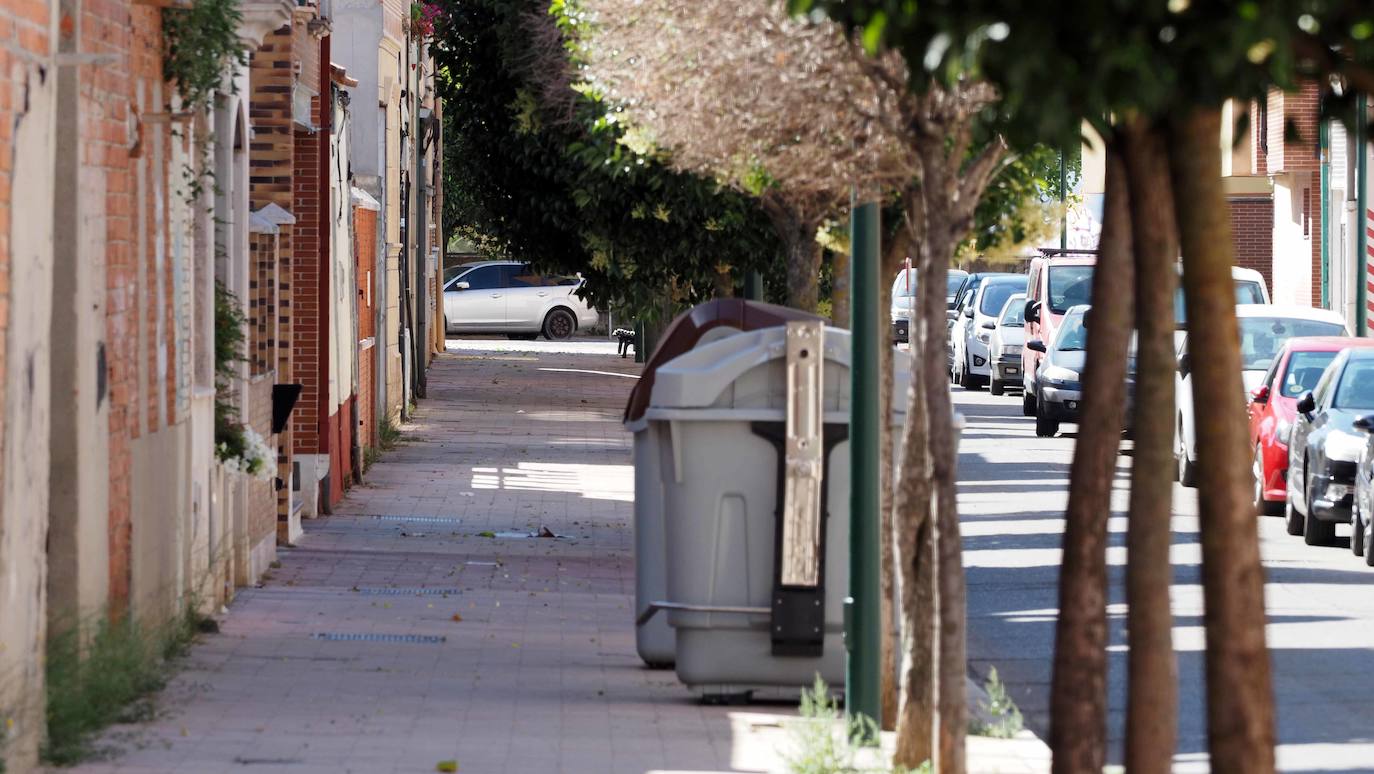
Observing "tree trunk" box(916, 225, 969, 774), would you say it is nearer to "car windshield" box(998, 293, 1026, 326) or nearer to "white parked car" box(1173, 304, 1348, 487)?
"white parked car" box(1173, 304, 1348, 487)

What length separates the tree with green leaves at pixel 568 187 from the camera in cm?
1565

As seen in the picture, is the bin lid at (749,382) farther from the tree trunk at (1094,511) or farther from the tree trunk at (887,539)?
the tree trunk at (1094,511)

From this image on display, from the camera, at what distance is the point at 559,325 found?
5016cm

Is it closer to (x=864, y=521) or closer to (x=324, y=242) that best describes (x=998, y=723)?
(x=864, y=521)

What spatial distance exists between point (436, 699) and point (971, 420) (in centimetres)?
2065

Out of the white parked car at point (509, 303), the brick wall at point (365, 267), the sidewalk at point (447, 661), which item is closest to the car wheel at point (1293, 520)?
the sidewalk at point (447, 661)

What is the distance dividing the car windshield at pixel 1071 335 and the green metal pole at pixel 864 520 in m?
18.1

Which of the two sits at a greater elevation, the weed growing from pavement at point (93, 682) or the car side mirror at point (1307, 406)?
the car side mirror at point (1307, 406)

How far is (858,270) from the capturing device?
7473 mm

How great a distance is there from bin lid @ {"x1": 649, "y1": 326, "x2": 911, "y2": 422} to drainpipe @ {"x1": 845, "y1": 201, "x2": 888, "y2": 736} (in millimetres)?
1193

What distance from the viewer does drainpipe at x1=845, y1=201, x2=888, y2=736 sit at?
7.60 metres

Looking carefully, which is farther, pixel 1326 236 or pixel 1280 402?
pixel 1326 236

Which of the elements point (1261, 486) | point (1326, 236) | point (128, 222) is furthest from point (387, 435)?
point (1326, 236)

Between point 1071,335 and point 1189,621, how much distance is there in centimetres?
1404
